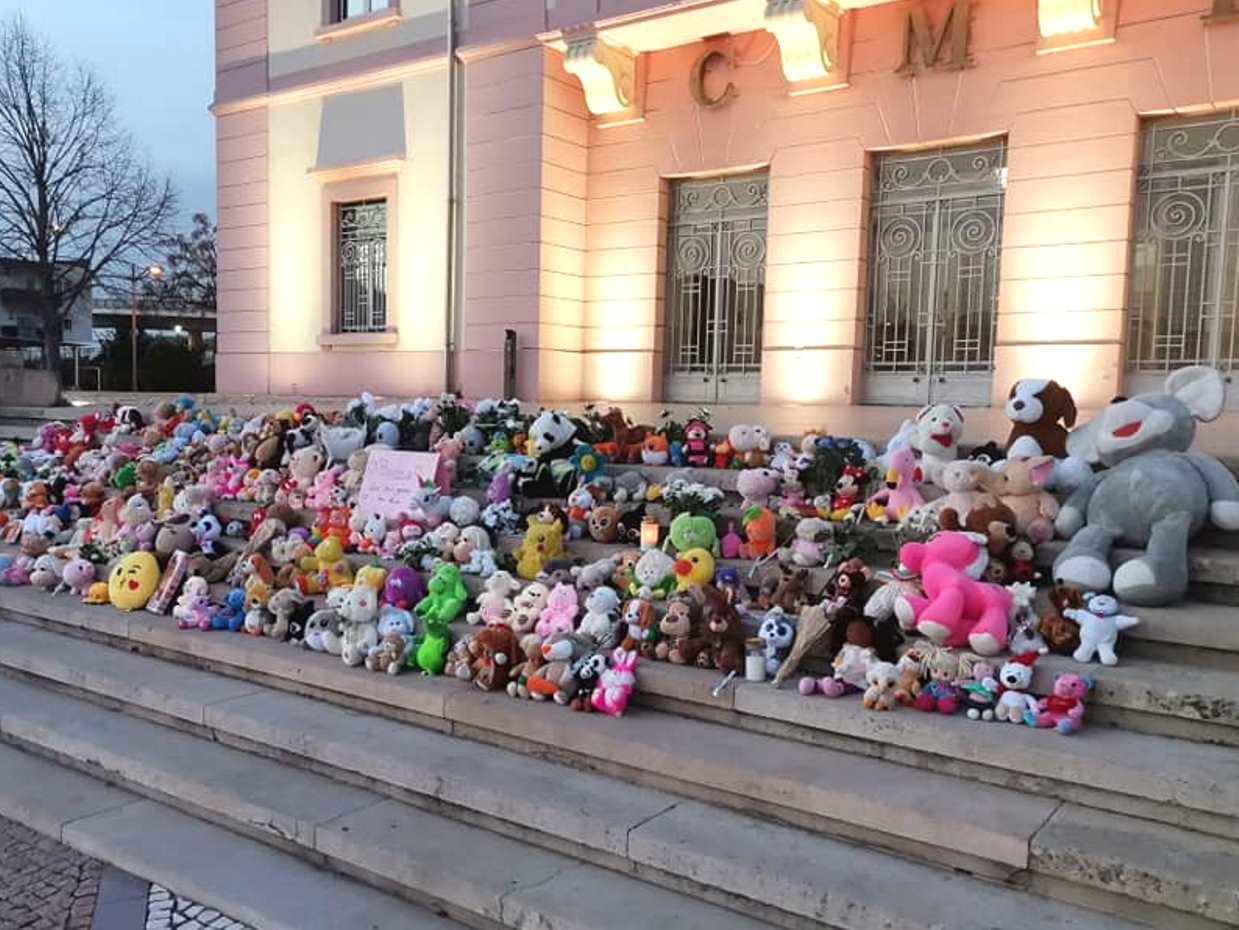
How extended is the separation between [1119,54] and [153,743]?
8.87 metres

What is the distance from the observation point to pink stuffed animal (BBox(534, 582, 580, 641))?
425 cm

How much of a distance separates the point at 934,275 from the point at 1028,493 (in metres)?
5.68

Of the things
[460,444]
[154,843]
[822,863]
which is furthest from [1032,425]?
[154,843]

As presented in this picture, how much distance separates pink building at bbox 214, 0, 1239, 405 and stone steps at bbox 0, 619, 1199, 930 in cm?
683

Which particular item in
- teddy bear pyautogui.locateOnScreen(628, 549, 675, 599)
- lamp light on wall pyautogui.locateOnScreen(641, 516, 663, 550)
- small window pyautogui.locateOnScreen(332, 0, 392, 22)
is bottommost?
teddy bear pyautogui.locateOnScreen(628, 549, 675, 599)

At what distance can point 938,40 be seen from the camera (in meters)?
9.05

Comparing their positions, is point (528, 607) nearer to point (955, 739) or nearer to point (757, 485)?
point (757, 485)

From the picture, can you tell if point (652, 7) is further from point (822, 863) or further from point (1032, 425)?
point (822, 863)

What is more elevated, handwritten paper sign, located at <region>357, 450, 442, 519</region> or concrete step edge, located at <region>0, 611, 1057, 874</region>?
handwritten paper sign, located at <region>357, 450, 442, 519</region>

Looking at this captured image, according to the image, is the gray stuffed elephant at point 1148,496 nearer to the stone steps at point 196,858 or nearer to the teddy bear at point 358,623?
the stone steps at point 196,858

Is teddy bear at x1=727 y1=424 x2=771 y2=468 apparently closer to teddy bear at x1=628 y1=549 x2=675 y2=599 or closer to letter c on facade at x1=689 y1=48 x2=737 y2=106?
teddy bear at x1=628 y1=549 x2=675 y2=599

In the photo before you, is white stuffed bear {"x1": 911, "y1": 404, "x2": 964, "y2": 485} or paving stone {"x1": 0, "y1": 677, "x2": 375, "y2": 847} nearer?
paving stone {"x1": 0, "y1": 677, "x2": 375, "y2": 847}

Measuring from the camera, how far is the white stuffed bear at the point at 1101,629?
345cm

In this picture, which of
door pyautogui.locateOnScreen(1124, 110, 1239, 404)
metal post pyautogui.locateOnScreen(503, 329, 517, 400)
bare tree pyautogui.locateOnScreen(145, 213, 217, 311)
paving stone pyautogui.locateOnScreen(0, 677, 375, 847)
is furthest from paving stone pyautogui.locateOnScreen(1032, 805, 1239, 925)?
bare tree pyautogui.locateOnScreen(145, 213, 217, 311)
